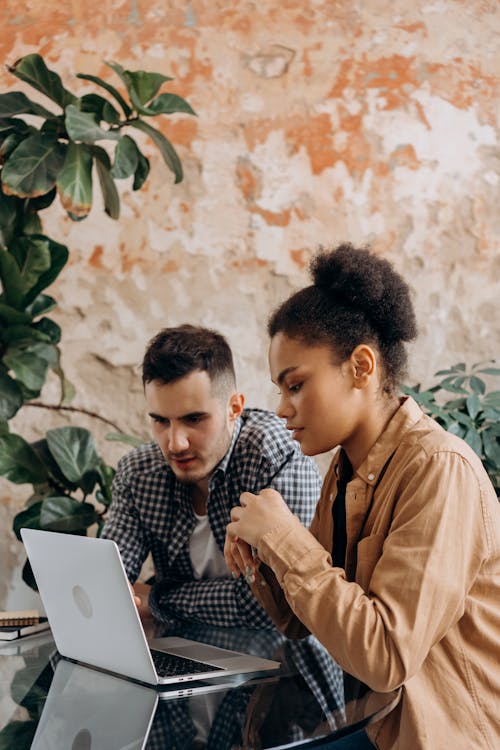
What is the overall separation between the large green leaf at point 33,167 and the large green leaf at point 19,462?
74 cm

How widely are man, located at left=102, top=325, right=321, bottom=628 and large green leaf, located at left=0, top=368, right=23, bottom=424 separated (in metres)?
0.39

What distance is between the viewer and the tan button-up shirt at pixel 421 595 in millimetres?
1338

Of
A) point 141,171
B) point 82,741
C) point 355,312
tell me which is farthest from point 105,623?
point 141,171

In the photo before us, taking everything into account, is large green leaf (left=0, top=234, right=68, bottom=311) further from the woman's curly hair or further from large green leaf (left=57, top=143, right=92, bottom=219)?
the woman's curly hair

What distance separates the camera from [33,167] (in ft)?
8.25

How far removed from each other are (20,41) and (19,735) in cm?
276

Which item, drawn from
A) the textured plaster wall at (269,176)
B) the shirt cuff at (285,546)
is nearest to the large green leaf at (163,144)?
the textured plaster wall at (269,176)

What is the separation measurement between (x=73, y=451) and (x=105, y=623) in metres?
1.30

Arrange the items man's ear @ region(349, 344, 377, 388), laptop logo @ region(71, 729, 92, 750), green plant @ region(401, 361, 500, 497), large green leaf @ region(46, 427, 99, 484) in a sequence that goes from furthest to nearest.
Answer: green plant @ region(401, 361, 500, 497) < large green leaf @ region(46, 427, 99, 484) < man's ear @ region(349, 344, 377, 388) < laptop logo @ region(71, 729, 92, 750)

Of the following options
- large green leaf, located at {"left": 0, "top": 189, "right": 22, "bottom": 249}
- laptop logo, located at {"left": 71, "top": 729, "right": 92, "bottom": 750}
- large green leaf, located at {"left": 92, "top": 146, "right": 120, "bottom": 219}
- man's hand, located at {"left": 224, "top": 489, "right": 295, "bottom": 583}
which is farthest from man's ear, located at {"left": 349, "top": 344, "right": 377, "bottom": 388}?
large green leaf, located at {"left": 0, "top": 189, "right": 22, "bottom": 249}

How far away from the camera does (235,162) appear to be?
11.5ft

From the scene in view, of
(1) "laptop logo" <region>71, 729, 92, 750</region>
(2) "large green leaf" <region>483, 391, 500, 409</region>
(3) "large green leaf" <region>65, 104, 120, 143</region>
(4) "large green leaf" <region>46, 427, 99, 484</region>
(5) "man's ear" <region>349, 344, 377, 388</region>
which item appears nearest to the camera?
(1) "laptop logo" <region>71, 729, 92, 750</region>

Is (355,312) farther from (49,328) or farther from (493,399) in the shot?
(493,399)

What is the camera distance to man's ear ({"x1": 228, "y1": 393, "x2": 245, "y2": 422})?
2453 mm
